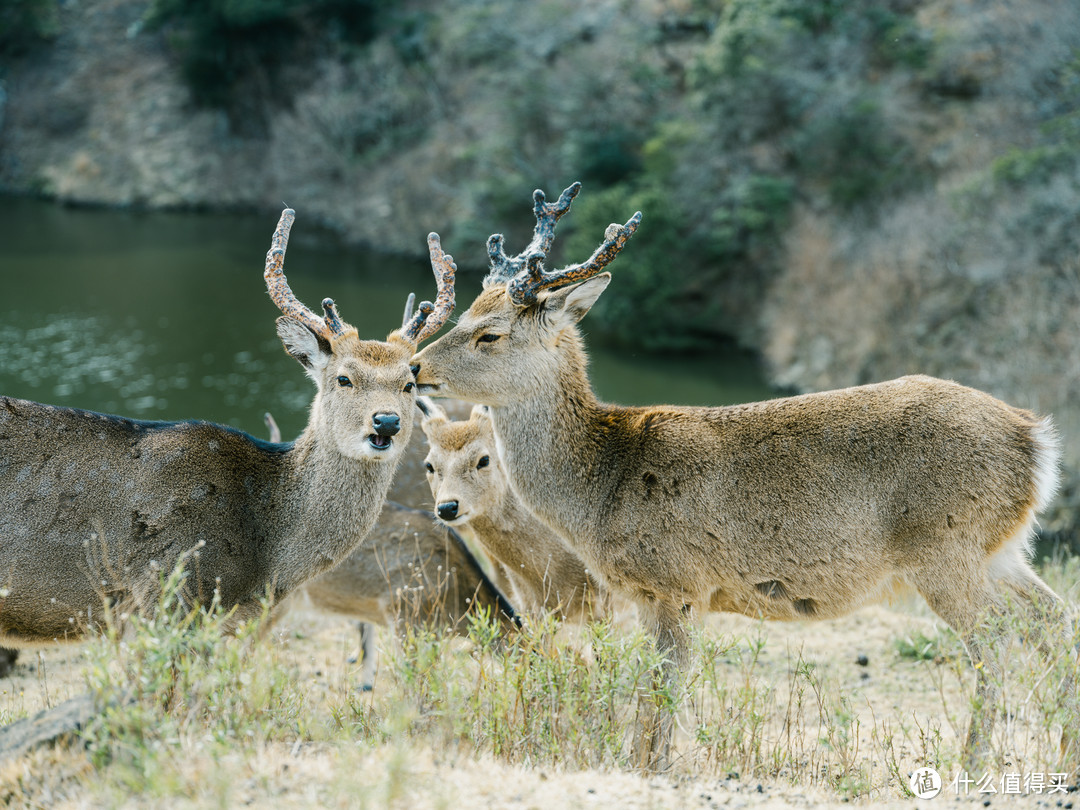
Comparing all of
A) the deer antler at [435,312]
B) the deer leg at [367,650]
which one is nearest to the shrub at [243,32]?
the deer leg at [367,650]

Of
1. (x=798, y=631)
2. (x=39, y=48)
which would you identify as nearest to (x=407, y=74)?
(x=39, y=48)

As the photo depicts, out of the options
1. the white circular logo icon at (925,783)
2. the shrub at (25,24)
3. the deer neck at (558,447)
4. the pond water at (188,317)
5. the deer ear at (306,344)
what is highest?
the shrub at (25,24)

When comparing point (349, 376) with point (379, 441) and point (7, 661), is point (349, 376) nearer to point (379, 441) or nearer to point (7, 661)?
point (379, 441)

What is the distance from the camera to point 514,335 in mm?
6891

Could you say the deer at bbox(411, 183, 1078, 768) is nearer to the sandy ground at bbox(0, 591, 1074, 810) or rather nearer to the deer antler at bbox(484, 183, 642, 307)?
the deer antler at bbox(484, 183, 642, 307)

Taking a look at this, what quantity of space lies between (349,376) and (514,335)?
1.18 m

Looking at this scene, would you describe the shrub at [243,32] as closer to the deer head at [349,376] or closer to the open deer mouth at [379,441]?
the deer head at [349,376]

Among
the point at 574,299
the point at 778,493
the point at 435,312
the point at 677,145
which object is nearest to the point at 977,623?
the point at 778,493

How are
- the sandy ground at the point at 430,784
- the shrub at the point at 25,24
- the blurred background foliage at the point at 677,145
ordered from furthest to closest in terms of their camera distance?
the shrub at the point at 25,24, the blurred background foliage at the point at 677,145, the sandy ground at the point at 430,784

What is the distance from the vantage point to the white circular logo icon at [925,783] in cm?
546

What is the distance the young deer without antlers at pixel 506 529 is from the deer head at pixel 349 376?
117 cm

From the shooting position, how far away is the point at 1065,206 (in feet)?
75.0

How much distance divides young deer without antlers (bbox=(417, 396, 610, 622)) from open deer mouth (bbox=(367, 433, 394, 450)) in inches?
50.7

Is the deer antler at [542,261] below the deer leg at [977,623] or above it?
above
